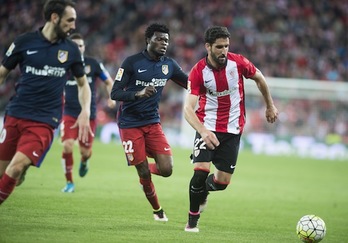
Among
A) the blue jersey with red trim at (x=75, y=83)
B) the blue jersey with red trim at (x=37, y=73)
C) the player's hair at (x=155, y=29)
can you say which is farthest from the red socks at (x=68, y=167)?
the blue jersey with red trim at (x=37, y=73)

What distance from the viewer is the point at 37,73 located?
809 cm

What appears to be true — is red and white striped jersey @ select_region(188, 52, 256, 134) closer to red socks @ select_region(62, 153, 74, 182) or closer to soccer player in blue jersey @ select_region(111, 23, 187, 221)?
soccer player in blue jersey @ select_region(111, 23, 187, 221)

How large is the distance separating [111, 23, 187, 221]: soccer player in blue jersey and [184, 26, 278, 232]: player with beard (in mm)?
645

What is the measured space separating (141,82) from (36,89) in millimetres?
2028

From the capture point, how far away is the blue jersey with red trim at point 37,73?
8047 millimetres

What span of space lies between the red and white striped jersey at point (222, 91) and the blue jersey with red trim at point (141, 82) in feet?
2.13

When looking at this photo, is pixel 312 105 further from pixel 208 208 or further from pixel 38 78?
pixel 38 78

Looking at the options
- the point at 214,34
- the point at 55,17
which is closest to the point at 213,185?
the point at 214,34

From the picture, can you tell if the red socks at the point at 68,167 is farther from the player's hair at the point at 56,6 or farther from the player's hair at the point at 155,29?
the player's hair at the point at 56,6

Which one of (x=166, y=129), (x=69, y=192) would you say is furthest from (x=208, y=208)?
(x=166, y=129)

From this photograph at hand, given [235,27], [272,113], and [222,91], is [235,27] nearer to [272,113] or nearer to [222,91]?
[222,91]

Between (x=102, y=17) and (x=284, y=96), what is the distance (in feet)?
33.8

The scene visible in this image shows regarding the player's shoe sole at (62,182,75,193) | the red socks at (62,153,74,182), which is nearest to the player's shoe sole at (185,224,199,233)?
the player's shoe sole at (62,182,75,193)

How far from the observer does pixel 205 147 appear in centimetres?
930
